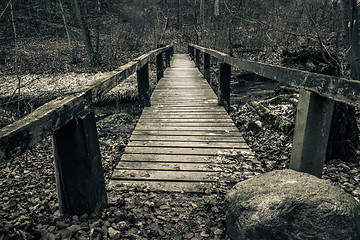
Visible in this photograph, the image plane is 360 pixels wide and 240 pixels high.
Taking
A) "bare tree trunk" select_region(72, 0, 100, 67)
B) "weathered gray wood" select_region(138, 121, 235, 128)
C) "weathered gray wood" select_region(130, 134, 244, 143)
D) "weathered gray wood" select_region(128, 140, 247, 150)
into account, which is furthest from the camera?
"bare tree trunk" select_region(72, 0, 100, 67)

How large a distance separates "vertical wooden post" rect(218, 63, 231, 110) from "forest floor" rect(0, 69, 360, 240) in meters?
1.58

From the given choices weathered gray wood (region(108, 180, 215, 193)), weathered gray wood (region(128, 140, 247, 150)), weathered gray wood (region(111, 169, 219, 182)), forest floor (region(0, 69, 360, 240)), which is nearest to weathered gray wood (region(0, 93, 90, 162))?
forest floor (region(0, 69, 360, 240))

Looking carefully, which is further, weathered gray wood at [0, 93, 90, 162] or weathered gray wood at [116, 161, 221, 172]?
weathered gray wood at [116, 161, 221, 172]

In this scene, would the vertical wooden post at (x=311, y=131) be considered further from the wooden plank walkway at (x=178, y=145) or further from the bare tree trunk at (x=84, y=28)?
the bare tree trunk at (x=84, y=28)

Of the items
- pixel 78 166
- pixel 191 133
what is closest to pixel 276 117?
pixel 191 133

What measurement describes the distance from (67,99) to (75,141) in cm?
32

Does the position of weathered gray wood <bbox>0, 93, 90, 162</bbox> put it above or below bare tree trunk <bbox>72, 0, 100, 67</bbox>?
below

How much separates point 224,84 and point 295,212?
422cm

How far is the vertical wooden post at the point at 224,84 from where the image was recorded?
5.55 meters

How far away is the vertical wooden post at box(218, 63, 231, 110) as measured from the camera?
555cm

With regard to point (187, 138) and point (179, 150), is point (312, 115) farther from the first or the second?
point (187, 138)

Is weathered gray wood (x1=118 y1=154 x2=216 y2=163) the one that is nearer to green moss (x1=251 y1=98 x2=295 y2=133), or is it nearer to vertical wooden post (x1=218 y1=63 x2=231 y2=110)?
green moss (x1=251 y1=98 x2=295 y2=133)

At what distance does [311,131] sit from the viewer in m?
1.91

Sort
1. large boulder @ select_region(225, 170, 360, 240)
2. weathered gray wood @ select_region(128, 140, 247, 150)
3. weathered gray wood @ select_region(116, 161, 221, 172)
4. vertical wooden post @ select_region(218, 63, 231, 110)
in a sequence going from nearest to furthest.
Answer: large boulder @ select_region(225, 170, 360, 240) → weathered gray wood @ select_region(116, 161, 221, 172) → weathered gray wood @ select_region(128, 140, 247, 150) → vertical wooden post @ select_region(218, 63, 231, 110)
